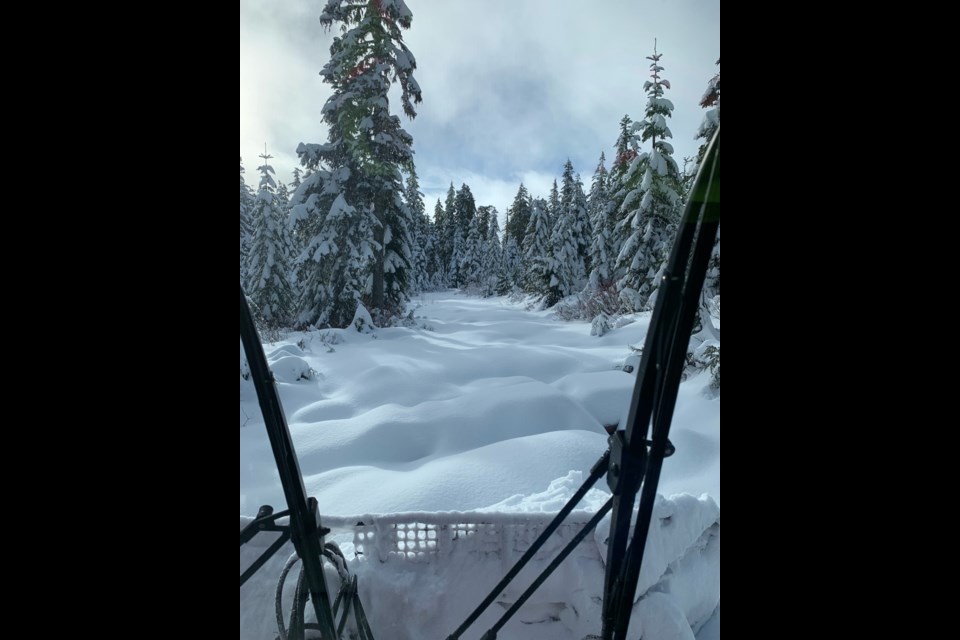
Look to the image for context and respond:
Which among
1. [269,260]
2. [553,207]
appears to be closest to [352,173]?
[269,260]

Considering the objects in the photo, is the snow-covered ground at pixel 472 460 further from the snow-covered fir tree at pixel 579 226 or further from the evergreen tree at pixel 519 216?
the evergreen tree at pixel 519 216

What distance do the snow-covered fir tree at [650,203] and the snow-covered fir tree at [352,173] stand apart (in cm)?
760

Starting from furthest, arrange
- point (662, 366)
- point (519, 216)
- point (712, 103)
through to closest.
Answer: point (519, 216) → point (712, 103) → point (662, 366)

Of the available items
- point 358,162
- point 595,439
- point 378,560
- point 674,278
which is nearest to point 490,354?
point 595,439

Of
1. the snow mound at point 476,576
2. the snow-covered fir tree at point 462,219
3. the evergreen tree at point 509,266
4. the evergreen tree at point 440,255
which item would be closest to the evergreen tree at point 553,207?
the evergreen tree at point 509,266

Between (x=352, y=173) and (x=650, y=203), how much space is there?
1038 cm

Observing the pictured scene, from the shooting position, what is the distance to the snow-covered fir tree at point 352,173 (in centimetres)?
1395

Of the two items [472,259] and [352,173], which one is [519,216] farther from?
[352,173]

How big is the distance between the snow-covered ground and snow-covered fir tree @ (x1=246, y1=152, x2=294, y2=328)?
13.6 m

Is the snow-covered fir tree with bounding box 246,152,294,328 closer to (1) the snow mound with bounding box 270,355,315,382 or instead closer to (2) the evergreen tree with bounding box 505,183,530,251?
(1) the snow mound with bounding box 270,355,315,382

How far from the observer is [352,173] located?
603 inches

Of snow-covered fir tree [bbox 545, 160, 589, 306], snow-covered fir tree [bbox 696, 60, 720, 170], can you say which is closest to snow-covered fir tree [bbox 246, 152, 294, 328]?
snow-covered fir tree [bbox 545, 160, 589, 306]
